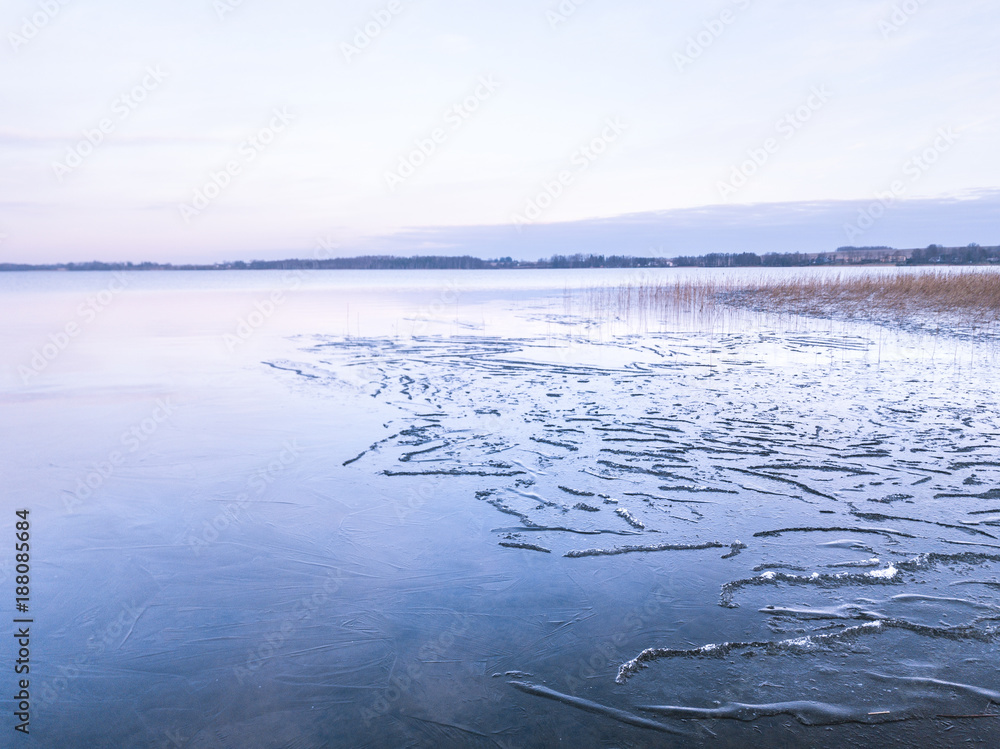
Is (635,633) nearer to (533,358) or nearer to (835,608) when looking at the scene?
(835,608)

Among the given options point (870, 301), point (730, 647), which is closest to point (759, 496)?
point (730, 647)

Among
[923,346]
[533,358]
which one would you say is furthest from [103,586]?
[923,346]

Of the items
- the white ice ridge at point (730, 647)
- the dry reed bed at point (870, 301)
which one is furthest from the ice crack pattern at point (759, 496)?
the dry reed bed at point (870, 301)

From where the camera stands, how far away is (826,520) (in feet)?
15.0

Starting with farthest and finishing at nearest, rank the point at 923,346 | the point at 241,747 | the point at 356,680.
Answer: the point at 923,346 → the point at 356,680 → the point at 241,747

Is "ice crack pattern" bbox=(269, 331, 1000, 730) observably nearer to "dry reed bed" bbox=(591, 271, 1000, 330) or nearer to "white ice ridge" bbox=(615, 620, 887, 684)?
"white ice ridge" bbox=(615, 620, 887, 684)

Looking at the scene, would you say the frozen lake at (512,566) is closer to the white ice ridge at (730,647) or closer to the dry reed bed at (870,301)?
the white ice ridge at (730,647)

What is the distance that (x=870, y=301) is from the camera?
2547cm

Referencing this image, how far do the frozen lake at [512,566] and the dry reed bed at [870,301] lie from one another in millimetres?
13857

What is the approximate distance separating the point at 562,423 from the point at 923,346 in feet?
36.0

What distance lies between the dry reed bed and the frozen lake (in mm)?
13857

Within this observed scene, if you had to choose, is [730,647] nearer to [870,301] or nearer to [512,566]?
[512,566]

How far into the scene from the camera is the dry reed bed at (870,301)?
67.8 feet

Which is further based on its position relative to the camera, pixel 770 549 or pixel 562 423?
pixel 562 423
